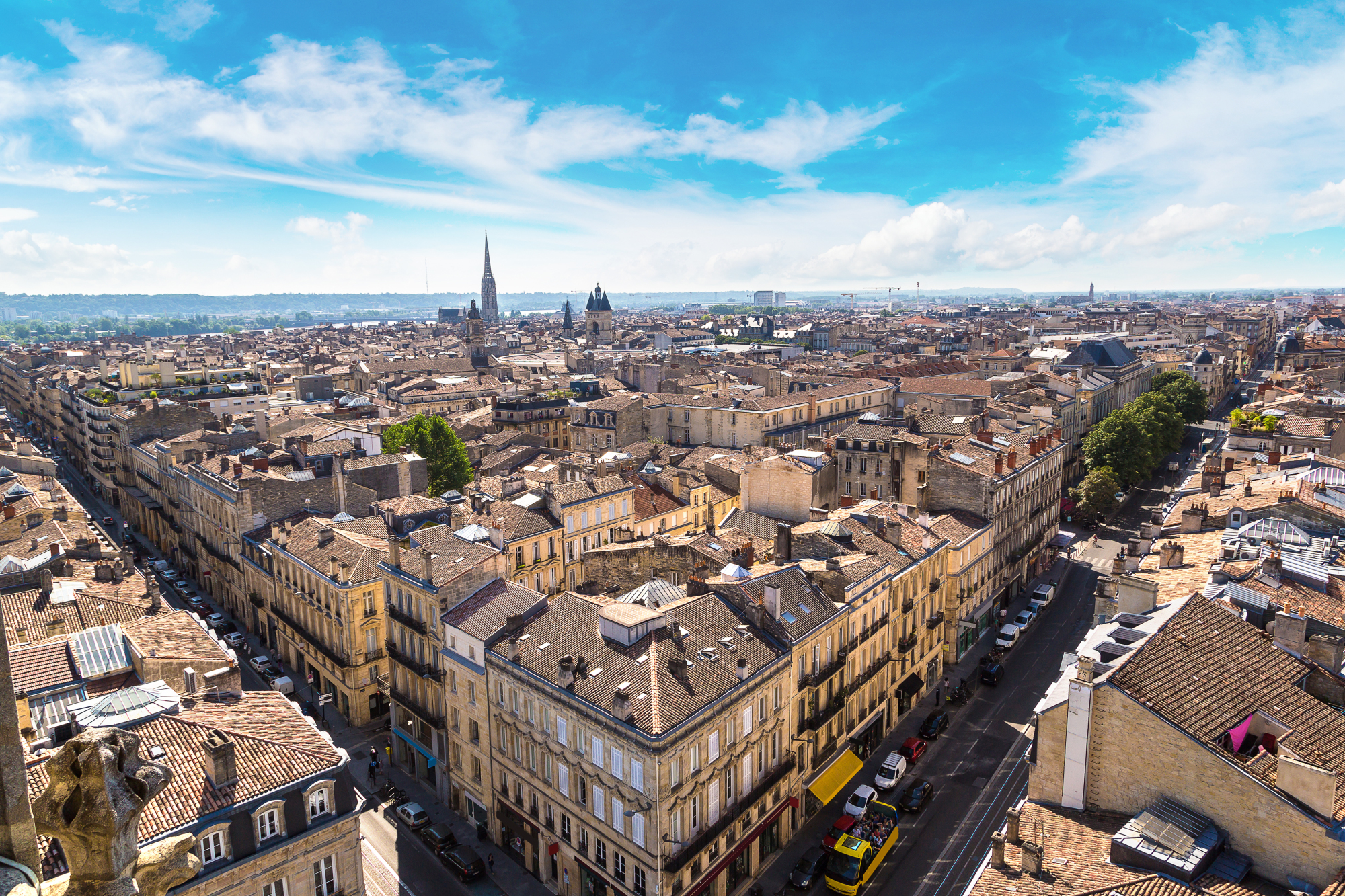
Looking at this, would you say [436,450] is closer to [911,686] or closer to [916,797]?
[911,686]

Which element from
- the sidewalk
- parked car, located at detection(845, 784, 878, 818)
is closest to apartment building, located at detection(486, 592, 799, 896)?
the sidewalk

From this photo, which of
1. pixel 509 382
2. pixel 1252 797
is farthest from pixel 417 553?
pixel 509 382

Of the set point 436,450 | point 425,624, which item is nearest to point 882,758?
point 425,624

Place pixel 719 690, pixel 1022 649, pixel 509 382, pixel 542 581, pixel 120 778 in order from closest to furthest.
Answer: pixel 120 778 → pixel 719 690 → pixel 542 581 → pixel 1022 649 → pixel 509 382

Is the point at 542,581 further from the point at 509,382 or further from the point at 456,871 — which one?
the point at 509,382

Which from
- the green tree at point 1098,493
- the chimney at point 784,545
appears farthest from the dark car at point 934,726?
the green tree at point 1098,493
